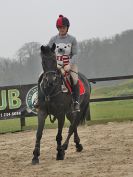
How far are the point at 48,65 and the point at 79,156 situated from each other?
2.02 m

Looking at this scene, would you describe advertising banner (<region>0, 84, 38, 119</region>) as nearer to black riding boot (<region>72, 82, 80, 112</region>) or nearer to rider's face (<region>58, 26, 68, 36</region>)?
black riding boot (<region>72, 82, 80, 112</region>)

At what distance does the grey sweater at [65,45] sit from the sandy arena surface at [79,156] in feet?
6.66

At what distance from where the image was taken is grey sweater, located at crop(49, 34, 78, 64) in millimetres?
8688

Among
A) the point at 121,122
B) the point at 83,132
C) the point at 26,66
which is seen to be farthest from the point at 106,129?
the point at 26,66

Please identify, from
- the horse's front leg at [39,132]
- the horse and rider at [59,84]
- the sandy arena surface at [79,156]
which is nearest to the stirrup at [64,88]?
the horse and rider at [59,84]

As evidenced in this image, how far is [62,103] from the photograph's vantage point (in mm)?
8414

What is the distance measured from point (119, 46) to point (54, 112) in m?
65.2

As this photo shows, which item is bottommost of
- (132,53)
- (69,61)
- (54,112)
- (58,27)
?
(132,53)

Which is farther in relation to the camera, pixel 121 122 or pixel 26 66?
pixel 26 66

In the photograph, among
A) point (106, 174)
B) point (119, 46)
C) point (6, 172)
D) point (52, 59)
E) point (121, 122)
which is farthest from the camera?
point (119, 46)

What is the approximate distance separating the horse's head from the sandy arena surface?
1.53 metres

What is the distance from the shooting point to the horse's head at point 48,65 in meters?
7.88

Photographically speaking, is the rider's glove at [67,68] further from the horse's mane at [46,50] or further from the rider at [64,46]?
the horse's mane at [46,50]

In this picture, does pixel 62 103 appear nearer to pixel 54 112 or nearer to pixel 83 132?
pixel 54 112
